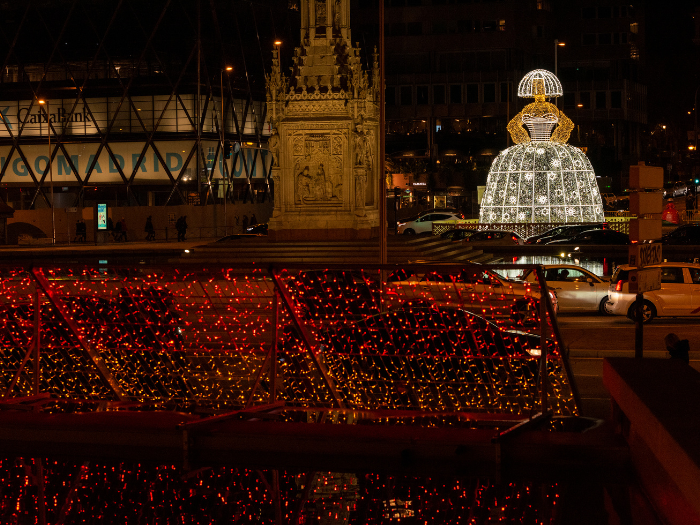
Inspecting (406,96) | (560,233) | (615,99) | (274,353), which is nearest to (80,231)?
(560,233)

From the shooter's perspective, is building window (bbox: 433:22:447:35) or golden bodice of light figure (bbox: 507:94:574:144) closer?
golden bodice of light figure (bbox: 507:94:574:144)

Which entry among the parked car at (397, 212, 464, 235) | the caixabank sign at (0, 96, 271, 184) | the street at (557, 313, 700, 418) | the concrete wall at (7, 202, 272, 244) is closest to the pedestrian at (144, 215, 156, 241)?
the concrete wall at (7, 202, 272, 244)

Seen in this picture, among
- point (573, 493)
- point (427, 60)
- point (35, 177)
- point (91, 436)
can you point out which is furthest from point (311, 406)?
point (427, 60)

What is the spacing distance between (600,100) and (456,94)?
14411mm

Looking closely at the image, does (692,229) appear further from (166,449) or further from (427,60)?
(427,60)

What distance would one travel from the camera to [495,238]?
40656mm

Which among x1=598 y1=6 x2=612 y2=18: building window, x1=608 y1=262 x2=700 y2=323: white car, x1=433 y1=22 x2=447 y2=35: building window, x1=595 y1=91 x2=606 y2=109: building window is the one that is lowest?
x1=608 y1=262 x2=700 y2=323: white car

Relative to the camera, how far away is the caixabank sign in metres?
66.9

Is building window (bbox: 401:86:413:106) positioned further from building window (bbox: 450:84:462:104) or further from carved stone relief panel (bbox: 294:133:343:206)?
carved stone relief panel (bbox: 294:133:343:206)

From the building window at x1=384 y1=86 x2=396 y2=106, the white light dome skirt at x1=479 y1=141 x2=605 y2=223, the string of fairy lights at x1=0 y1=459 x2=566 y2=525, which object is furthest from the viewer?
the building window at x1=384 y1=86 x2=396 y2=106

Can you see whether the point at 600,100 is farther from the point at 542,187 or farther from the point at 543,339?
the point at 543,339

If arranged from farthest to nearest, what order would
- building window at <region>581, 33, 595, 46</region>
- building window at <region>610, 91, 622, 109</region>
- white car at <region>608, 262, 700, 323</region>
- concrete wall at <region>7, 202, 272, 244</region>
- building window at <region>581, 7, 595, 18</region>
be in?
building window at <region>581, 7, 595, 18</region>, building window at <region>581, 33, 595, 46</region>, building window at <region>610, 91, 622, 109</region>, concrete wall at <region>7, 202, 272, 244</region>, white car at <region>608, 262, 700, 323</region>

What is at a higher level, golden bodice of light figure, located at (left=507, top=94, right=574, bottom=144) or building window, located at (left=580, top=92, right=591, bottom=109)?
building window, located at (left=580, top=92, right=591, bottom=109)

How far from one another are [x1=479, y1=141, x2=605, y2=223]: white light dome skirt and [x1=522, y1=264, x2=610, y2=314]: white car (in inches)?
695
